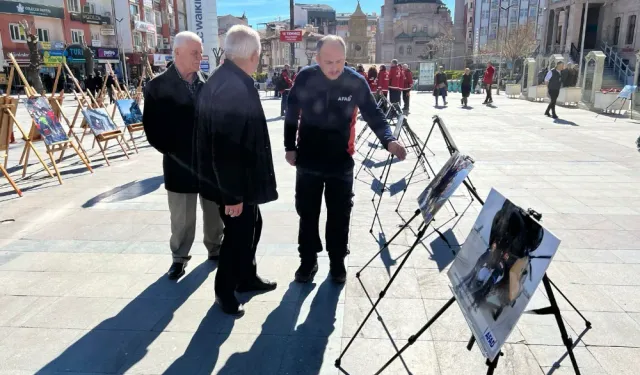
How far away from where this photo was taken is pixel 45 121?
787 centimetres

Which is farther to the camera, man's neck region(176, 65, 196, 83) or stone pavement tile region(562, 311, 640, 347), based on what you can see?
man's neck region(176, 65, 196, 83)

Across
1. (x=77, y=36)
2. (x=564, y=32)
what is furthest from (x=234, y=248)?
(x=77, y=36)

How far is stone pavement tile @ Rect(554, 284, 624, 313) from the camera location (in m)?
3.49

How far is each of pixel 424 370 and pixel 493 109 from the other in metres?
18.3

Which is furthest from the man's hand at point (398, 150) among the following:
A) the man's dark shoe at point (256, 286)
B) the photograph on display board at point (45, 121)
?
the photograph on display board at point (45, 121)

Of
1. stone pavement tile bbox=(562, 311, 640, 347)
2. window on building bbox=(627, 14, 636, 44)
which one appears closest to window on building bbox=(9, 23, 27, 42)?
stone pavement tile bbox=(562, 311, 640, 347)

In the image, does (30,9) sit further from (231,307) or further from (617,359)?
(617,359)

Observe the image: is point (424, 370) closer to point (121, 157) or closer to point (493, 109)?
point (121, 157)

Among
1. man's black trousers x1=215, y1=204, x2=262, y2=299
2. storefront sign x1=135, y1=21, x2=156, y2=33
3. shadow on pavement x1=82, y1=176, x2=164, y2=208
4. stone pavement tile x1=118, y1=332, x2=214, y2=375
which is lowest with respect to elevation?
stone pavement tile x1=118, y1=332, x2=214, y2=375

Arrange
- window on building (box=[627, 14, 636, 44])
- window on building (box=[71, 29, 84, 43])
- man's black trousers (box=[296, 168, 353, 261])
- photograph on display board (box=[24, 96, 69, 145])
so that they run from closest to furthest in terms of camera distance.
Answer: man's black trousers (box=[296, 168, 353, 261]) → photograph on display board (box=[24, 96, 69, 145]) → window on building (box=[627, 14, 636, 44]) → window on building (box=[71, 29, 84, 43])

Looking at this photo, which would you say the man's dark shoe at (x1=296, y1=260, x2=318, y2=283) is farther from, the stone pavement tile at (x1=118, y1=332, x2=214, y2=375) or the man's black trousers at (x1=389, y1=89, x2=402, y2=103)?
the man's black trousers at (x1=389, y1=89, x2=402, y2=103)

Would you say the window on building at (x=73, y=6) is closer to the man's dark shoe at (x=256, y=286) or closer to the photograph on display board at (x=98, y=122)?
the photograph on display board at (x=98, y=122)

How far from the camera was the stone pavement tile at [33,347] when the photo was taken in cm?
287

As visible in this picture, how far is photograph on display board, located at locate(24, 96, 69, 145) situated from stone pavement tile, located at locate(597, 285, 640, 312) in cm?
796
